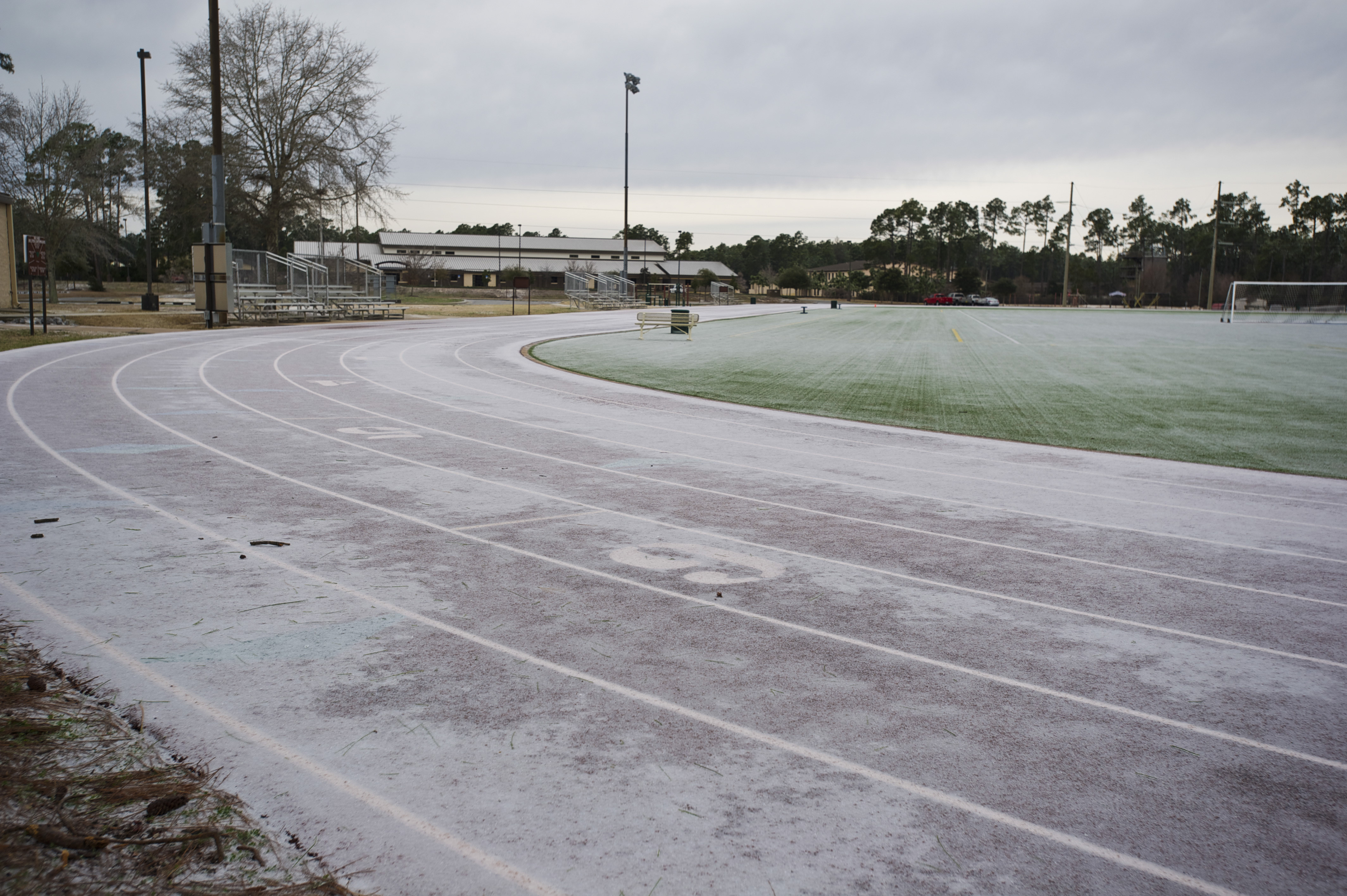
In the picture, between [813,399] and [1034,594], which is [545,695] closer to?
[1034,594]

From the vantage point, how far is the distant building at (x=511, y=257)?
9312 centimetres

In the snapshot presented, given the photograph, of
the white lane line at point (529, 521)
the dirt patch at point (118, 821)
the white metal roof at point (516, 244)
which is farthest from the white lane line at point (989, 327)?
the white metal roof at point (516, 244)

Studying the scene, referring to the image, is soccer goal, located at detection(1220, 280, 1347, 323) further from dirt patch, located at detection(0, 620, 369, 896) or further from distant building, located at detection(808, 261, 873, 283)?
distant building, located at detection(808, 261, 873, 283)

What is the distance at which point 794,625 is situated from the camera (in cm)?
496

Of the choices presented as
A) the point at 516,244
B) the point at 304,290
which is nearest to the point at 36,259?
the point at 304,290

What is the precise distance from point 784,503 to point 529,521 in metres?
2.33

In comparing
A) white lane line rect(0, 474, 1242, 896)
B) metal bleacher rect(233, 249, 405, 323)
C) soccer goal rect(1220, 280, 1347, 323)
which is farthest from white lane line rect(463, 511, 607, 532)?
soccer goal rect(1220, 280, 1347, 323)

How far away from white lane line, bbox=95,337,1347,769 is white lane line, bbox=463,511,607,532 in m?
0.10

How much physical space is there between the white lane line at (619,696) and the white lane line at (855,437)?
7062 millimetres

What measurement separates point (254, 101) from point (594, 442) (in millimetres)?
44331

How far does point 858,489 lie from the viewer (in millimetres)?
8570

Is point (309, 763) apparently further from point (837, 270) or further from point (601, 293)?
point (837, 270)

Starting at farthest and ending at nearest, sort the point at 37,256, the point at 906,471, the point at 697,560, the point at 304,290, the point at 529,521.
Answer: the point at 304,290 < the point at 37,256 < the point at 906,471 < the point at 529,521 < the point at 697,560

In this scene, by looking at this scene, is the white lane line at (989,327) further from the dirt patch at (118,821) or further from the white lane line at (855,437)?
the dirt patch at (118,821)
